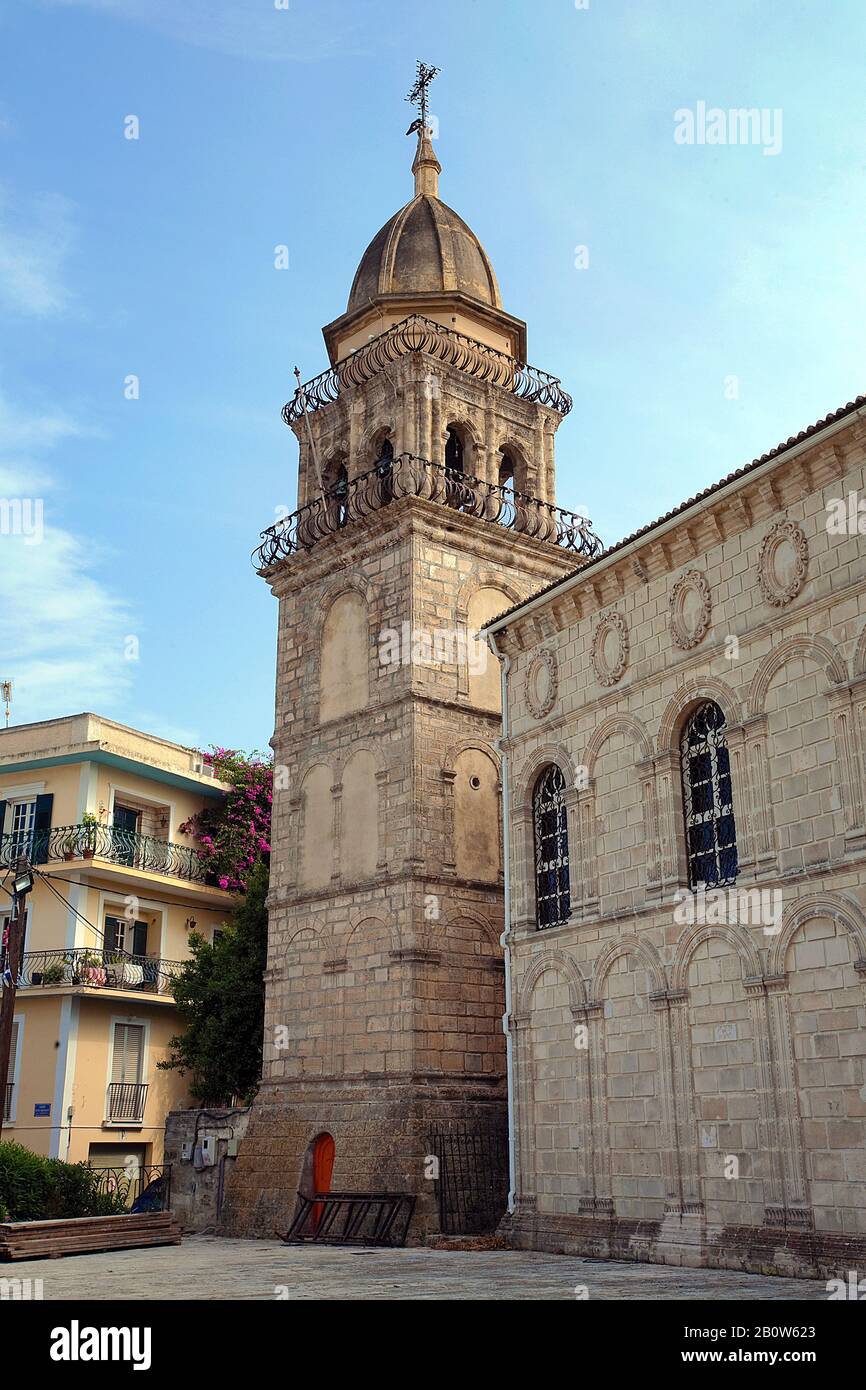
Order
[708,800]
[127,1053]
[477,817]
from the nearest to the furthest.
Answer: [708,800]
[477,817]
[127,1053]

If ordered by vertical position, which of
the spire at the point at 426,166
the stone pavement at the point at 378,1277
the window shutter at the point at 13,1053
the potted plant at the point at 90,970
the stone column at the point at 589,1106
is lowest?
the stone pavement at the point at 378,1277

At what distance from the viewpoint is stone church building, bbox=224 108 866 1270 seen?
16047mm

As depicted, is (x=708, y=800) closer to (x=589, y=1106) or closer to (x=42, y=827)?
(x=589, y=1106)

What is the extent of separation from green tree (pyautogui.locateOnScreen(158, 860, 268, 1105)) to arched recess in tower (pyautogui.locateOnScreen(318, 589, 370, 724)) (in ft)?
20.7

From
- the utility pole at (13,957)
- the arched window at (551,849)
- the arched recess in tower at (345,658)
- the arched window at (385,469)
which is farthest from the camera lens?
the arched window at (385,469)

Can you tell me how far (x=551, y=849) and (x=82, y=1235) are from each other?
9440 mm

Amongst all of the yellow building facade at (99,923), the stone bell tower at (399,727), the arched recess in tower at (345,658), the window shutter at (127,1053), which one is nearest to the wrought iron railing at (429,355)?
the stone bell tower at (399,727)

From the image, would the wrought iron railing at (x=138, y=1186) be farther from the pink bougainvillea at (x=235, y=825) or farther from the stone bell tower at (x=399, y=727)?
the pink bougainvillea at (x=235, y=825)

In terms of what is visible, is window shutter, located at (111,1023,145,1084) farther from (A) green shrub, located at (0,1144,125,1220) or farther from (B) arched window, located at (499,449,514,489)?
(B) arched window, located at (499,449,514,489)

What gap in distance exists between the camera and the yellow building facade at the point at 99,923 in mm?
30109

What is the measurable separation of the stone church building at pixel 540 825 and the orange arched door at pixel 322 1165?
64mm

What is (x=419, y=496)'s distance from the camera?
25.8 meters

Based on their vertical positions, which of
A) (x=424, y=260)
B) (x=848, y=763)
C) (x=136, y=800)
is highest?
(x=424, y=260)

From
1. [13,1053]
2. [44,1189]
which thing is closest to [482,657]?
[44,1189]
